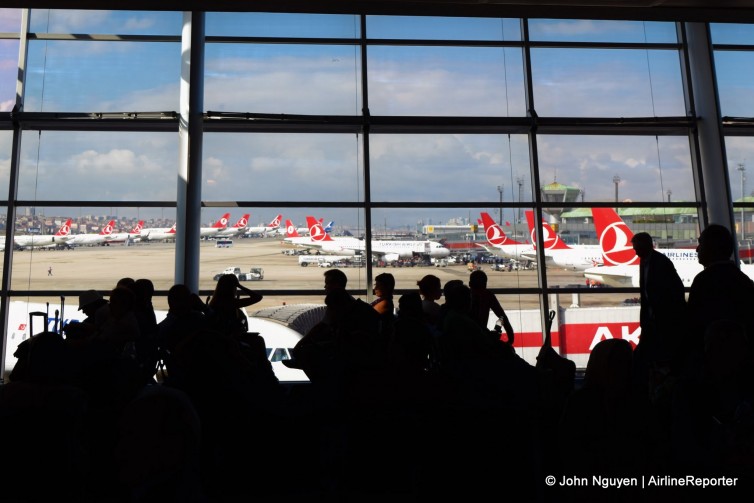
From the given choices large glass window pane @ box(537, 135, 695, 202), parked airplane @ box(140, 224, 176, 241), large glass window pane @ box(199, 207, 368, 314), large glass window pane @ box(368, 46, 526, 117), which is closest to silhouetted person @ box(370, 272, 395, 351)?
large glass window pane @ box(199, 207, 368, 314)

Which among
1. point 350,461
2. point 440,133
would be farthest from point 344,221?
point 350,461

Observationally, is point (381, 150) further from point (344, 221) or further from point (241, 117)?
point (241, 117)

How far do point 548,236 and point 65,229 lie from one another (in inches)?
251

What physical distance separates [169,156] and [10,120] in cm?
198

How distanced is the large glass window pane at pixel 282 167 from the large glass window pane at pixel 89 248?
872mm

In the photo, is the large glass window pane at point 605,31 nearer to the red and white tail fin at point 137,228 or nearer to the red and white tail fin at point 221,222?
the red and white tail fin at point 221,222

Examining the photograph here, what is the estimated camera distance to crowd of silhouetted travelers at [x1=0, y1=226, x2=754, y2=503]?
1974 millimetres

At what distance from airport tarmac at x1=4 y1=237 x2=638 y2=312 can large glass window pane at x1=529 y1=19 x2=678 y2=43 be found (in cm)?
342

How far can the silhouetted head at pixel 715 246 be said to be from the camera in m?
2.65

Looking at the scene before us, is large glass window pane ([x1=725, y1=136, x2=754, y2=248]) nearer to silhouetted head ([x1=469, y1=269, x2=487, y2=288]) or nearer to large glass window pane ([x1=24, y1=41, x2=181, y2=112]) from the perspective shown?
silhouetted head ([x1=469, y1=269, x2=487, y2=288])

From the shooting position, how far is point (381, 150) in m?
7.54

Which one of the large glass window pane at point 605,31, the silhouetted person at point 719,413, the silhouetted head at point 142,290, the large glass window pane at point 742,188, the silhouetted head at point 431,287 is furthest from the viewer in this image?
the large glass window pane at point 605,31

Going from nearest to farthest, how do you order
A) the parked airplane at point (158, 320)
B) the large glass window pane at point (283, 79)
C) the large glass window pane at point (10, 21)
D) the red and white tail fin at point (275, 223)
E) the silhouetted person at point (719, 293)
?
the silhouetted person at point (719, 293) < the parked airplane at point (158, 320) < the large glass window pane at point (10, 21) < the red and white tail fin at point (275, 223) < the large glass window pane at point (283, 79)

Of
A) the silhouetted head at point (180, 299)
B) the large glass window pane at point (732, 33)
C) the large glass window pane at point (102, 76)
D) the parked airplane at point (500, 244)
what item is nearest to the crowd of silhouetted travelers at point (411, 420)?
the silhouetted head at point (180, 299)
